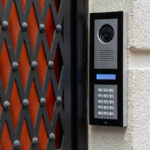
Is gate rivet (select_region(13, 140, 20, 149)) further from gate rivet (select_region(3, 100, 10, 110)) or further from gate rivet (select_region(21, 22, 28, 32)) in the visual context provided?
gate rivet (select_region(21, 22, 28, 32))

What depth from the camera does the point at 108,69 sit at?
10.4 ft

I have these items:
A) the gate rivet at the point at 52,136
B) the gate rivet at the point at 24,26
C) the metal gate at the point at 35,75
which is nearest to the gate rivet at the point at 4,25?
the metal gate at the point at 35,75

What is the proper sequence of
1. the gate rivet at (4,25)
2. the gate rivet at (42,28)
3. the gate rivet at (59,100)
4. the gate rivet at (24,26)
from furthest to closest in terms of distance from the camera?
the gate rivet at (59,100)
the gate rivet at (42,28)
the gate rivet at (24,26)
the gate rivet at (4,25)

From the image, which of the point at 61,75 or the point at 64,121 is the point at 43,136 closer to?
the point at 64,121

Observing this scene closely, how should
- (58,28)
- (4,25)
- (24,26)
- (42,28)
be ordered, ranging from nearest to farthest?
1. (4,25)
2. (24,26)
3. (42,28)
4. (58,28)

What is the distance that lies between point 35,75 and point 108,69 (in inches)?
18.9

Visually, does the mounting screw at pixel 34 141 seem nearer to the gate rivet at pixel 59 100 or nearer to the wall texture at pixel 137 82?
the gate rivet at pixel 59 100

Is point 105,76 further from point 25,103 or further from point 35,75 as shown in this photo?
point 25,103

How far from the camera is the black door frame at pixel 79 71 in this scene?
10.5ft

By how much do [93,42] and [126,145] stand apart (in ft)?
2.18

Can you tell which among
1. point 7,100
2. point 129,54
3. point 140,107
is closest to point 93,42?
point 129,54

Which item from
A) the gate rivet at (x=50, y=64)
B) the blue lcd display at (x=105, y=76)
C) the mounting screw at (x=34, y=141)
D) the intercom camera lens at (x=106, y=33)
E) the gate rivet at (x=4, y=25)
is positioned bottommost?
the mounting screw at (x=34, y=141)

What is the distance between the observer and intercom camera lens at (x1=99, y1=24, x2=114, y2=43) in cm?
316

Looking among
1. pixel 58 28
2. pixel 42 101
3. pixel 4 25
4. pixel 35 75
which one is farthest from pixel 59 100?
pixel 4 25
